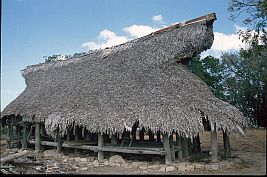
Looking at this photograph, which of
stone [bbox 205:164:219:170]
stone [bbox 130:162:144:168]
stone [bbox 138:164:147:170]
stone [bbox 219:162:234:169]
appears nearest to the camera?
stone [bbox 205:164:219:170]

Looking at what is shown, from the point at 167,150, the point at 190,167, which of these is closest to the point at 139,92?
the point at 167,150

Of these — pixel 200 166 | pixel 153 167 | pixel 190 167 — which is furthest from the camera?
pixel 153 167

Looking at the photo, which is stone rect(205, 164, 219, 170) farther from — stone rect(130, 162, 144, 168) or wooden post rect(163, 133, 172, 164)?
stone rect(130, 162, 144, 168)

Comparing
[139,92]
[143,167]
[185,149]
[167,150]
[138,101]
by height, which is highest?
[139,92]

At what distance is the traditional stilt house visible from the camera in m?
10.7

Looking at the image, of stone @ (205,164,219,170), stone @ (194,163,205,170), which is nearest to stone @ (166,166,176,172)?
stone @ (194,163,205,170)

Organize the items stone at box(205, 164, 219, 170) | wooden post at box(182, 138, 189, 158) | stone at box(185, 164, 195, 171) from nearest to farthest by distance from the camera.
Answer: stone at box(185, 164, 195, 171) → stone at box(205, 164, 219, 170) → wooden post at box(182, 138, 189, 158)

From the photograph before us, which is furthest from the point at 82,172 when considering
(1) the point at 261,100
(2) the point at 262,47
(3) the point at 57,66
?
(1) the point at 261,100

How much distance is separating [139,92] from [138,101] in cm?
57

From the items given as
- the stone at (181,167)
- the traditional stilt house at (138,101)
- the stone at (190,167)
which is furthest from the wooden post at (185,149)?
the stone at (190,167)

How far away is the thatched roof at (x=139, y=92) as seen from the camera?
10711mm

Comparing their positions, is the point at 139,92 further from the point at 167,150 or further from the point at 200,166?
the point at 200,166

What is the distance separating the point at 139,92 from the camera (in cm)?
1193

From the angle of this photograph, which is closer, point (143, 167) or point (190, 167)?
point (190, 167)
